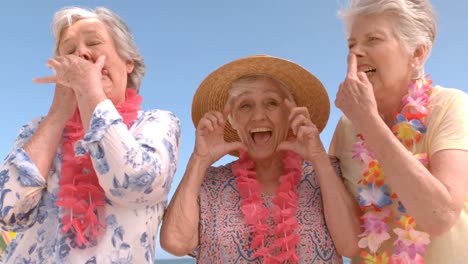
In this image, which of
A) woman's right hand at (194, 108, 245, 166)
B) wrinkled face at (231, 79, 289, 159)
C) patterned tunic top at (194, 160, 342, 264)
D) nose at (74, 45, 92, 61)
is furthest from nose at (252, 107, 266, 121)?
nose at (74, 45, 92, 61)

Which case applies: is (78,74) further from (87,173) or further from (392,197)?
(392,197)

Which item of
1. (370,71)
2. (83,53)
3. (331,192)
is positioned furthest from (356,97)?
(83,53)

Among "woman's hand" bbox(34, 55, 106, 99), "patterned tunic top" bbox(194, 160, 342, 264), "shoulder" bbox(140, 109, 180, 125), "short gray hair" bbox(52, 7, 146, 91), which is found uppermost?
"short gray hair" bbox(52, 7, 146, 91)

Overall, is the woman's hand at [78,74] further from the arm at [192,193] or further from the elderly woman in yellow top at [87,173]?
the arm at [192,193]

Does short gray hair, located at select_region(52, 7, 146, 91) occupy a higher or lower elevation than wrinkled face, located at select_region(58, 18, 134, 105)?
higher

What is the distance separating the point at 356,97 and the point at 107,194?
1.39 metres

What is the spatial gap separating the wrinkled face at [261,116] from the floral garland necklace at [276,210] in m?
0.12

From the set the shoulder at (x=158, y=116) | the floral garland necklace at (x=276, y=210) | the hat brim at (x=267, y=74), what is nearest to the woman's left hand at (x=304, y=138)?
the floral garland necklace at (x=276, y=210)

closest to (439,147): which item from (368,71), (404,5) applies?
(368,71)

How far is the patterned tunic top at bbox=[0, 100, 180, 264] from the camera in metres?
2.26

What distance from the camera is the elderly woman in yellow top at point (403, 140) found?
2.47 metres

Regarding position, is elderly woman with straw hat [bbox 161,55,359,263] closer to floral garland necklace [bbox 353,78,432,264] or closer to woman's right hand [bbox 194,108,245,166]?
woman's right hand [bbox 194,108,245,166]

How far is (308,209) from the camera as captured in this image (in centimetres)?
314

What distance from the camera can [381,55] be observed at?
2.90m
